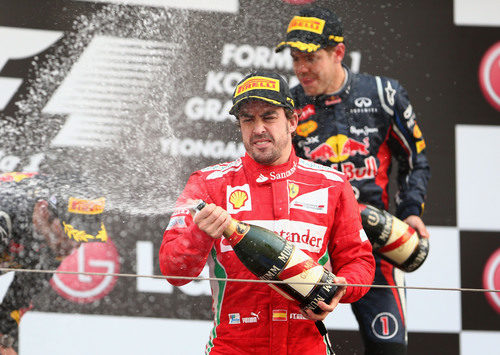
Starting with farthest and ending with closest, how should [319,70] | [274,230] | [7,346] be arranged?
[319,70] < [7,346] < [274,230]

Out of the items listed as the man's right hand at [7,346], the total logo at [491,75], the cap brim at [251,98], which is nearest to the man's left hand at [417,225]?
the cap brim at [251,98]

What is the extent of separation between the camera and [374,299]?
94.0 inches

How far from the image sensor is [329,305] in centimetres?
171

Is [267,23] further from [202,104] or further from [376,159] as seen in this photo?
[376,159]

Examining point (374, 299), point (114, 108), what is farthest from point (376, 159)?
point (114, 108)

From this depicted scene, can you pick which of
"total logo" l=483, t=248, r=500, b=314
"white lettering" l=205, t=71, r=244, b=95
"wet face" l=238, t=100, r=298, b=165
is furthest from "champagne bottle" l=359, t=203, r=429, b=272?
"white lettering" l=205, t=71, r=244, b=95

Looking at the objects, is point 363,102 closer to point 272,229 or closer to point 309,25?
point 309,25

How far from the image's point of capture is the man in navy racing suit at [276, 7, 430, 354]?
238 centimetres

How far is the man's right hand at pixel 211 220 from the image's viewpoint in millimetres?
1626

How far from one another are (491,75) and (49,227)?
176 centimetres

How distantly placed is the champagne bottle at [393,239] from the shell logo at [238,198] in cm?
53

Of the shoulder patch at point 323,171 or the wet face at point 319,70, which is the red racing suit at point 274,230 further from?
the wet face at point 319,70

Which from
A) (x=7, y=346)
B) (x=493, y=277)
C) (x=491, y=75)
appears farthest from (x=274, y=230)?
(x=491, y=75)

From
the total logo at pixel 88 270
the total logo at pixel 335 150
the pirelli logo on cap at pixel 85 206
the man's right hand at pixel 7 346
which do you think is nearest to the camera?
the man's right hand at pixel 7 346
